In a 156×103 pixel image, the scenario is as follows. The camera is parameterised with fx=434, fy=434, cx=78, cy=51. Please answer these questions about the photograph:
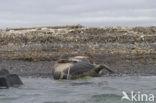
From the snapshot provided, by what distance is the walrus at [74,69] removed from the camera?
16859mm

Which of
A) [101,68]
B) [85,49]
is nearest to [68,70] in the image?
[101,68]

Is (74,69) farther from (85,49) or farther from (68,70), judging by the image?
(85,49)

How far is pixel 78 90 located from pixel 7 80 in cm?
243

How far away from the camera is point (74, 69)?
16953mm

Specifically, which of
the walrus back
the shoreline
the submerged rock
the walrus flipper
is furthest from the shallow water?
the shoreline

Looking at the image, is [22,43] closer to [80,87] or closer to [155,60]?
[155,60]

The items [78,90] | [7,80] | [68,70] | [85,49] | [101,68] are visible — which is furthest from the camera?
[85,49]

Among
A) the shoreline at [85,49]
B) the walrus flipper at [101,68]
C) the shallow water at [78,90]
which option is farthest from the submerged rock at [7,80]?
the walrus flipper at [101,68]

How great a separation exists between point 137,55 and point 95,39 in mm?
9527

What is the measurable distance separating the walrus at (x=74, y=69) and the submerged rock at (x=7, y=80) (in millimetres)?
2051

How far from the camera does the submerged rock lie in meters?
14.5

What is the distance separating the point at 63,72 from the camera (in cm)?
1688

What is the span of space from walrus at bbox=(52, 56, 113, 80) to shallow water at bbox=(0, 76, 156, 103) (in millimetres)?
456

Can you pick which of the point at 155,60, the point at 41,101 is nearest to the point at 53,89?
the point at 41,101
